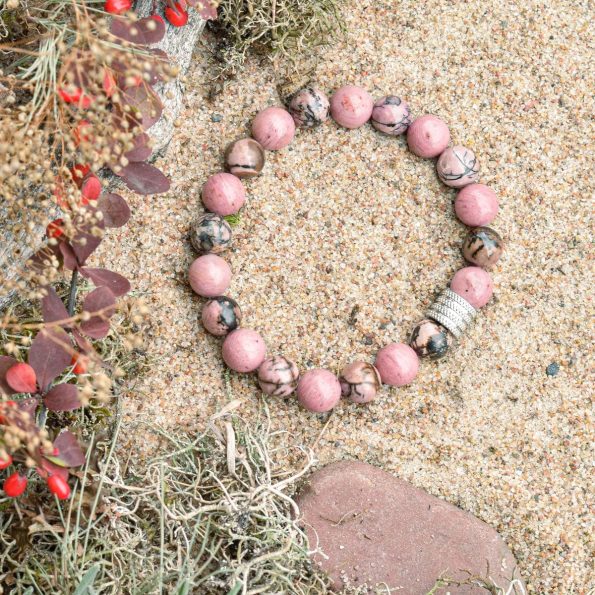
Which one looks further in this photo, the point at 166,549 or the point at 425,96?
the point at 425,96

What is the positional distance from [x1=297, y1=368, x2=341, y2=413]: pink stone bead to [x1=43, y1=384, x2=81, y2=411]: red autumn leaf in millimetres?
614

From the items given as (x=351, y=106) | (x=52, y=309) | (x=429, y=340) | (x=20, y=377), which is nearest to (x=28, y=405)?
(x=20, y=377)

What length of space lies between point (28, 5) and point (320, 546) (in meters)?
1.30

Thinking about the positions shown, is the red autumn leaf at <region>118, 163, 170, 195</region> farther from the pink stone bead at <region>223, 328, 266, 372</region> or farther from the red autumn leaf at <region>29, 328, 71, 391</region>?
the pink stone bead at <region>223, 328, 266, 372</region>

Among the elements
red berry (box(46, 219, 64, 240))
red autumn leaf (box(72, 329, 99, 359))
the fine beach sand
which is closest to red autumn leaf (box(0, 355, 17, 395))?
red autumn leaf (box(72, 329, 99, 359))

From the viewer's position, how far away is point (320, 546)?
1938 mm

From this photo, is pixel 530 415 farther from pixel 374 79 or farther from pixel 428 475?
pixel 374 79

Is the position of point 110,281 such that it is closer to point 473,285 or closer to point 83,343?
point 83,343

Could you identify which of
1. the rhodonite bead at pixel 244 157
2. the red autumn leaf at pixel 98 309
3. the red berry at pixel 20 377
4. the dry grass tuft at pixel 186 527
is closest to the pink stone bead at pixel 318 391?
the dry grass tuft at pixel 186 527

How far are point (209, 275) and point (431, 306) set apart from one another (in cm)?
53

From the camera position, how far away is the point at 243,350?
1.94m

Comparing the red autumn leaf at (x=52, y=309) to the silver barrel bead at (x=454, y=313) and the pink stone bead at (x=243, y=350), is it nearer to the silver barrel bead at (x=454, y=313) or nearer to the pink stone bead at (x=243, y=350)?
the pink stone bead at (x=243, y=350)

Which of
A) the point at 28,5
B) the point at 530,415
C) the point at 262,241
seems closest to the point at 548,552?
the point at 530,415

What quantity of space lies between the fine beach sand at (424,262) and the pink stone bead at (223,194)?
0.05m
